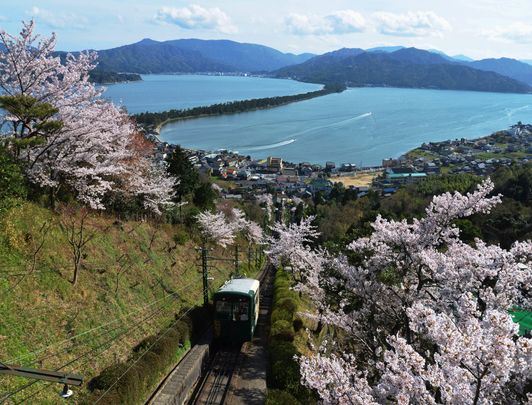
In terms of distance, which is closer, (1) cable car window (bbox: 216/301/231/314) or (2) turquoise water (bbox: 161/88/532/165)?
(1) cable car window (bbox: 216/301/231/314)

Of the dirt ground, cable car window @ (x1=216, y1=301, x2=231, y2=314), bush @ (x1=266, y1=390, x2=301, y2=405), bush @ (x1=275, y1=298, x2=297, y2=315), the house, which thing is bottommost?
the dirt ground

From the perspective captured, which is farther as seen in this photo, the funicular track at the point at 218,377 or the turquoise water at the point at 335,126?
the turquoise water at the point at 335,126

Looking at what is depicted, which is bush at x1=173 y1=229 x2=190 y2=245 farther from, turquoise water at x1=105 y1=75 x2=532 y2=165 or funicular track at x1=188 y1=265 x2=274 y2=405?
turquoise water at x1=105 y1=75 x2=532 y2=165

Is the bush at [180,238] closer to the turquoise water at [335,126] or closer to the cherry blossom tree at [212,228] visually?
the cherry blossom tree at [212,228]

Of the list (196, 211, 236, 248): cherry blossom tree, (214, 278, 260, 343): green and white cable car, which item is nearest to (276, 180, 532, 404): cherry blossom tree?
(214, 278, 260, 343): green and white cable car

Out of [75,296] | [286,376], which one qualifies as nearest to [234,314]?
[286,376]

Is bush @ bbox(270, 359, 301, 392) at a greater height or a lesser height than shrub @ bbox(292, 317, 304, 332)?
greater

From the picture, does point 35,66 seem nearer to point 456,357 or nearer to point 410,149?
point 456,357

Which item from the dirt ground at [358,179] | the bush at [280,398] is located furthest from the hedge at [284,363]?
the dirt ground at [358,179]
